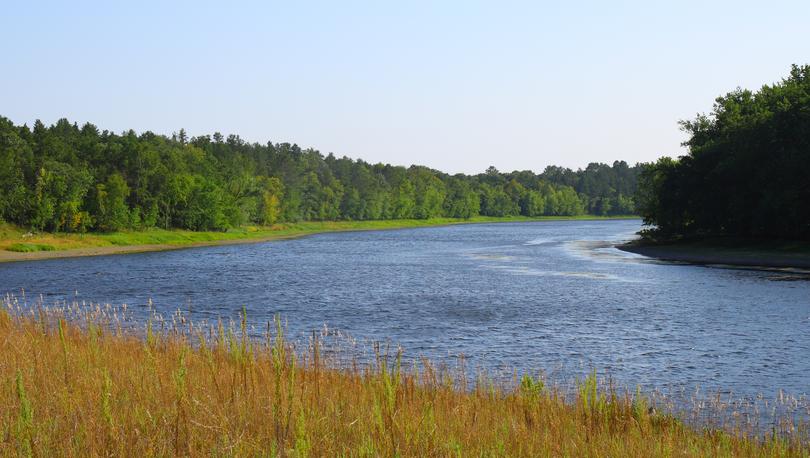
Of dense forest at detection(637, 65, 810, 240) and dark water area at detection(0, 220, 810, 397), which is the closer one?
dark water area at detection(0, 220, 810, 397)

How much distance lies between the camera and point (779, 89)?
80812mm

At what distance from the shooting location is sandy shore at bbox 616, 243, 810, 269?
66.0 meters

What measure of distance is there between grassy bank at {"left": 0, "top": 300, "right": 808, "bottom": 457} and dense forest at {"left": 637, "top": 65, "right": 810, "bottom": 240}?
63750mm

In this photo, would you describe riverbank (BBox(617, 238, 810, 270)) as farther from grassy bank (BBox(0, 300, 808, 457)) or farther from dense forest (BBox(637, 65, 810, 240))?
grassy bank (BBox(0, 300, 808, 457))

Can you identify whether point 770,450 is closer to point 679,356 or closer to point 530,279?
point 679,356

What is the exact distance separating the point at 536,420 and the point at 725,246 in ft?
244

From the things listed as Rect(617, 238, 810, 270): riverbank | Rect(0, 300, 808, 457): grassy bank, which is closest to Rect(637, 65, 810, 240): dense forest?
Rect(617, 238, 810, 270): riverbank

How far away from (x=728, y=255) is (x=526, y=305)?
41.8m

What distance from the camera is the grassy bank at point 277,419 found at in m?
9.45

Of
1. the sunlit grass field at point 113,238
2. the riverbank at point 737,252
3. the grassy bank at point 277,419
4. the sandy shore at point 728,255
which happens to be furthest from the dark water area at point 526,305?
the sunlit grass field at point 113,238

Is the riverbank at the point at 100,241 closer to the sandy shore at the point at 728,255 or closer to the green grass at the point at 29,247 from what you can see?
the green grass at the point at 29,247

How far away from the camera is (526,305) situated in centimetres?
4150

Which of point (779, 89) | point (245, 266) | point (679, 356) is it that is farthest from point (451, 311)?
point (779, 89)

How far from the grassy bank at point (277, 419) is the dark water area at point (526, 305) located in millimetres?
8452
